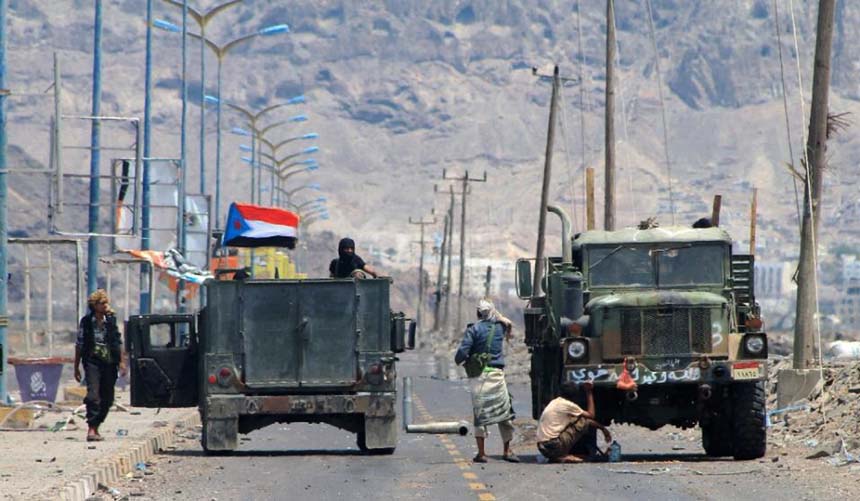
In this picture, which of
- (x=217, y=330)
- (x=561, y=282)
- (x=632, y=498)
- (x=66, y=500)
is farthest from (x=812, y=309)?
(x=66, y=500)

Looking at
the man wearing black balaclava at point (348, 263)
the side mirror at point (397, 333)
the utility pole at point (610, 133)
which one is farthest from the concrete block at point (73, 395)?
the utility pole at point (610, 133)

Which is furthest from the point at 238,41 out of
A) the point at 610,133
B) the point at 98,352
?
the point at 98,352

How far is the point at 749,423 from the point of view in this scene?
2205cm

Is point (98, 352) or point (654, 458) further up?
point (98, 352)

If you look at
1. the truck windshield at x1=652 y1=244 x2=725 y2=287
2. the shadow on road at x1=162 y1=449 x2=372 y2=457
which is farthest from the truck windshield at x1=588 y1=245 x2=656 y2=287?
the shadow on road at x1=162 y1=449 x2=372 y2=457

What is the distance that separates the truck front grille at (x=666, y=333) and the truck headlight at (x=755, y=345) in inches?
16.8

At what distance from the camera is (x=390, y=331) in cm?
2383

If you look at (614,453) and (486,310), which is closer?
(614,453)

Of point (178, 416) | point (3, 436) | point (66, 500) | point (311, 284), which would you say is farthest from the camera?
point (178, 416)

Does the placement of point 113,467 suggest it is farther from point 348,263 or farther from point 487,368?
point 348,263

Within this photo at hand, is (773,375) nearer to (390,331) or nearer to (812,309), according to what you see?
(812,309)

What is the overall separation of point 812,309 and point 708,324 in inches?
353

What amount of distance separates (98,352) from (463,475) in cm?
617

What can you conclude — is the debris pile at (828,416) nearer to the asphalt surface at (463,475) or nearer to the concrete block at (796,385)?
the concrete block at (796,385)
